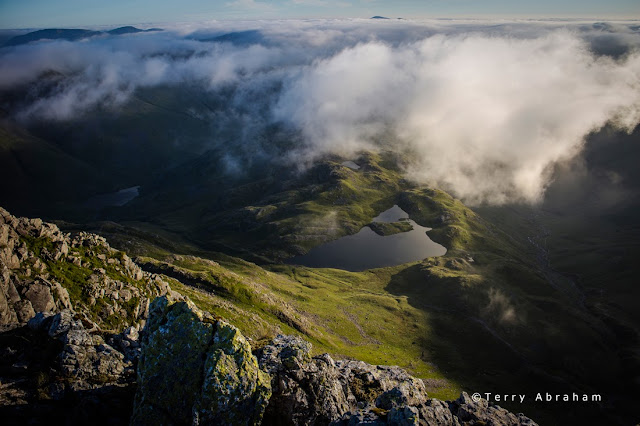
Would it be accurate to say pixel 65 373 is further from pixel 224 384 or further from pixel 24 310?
pixel 24 310

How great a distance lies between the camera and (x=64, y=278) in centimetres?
6788

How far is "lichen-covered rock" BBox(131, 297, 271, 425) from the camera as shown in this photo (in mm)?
24203

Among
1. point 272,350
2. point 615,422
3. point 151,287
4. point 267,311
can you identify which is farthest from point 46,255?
point 615,422

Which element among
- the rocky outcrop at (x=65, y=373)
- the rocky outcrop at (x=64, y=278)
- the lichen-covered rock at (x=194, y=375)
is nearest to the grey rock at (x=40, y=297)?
the rocky outcrop at (x=64, y=278)

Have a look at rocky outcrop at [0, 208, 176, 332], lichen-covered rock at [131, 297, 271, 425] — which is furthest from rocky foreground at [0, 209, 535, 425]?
rocky outcrop at [0, 208, 176, 332]

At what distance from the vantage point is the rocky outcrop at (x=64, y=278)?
51219 mm

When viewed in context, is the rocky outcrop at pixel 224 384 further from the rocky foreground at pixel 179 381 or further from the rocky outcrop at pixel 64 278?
the rocky outcrop at pixel 64 278

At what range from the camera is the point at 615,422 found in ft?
494

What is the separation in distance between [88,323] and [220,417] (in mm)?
22694

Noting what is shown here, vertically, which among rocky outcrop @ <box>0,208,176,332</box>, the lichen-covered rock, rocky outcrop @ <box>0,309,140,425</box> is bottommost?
rocky outcrop @ <box>0,208,176,332</box>

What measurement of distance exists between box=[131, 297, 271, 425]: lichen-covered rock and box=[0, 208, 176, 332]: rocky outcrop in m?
32.8

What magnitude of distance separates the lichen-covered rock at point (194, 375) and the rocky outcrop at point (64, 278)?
108ft

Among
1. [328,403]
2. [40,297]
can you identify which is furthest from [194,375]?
[40,297]

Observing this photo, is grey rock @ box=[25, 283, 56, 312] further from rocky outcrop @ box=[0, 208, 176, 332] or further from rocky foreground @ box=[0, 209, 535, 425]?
rocky foreground @ box=[0, 209, 535, 425]
